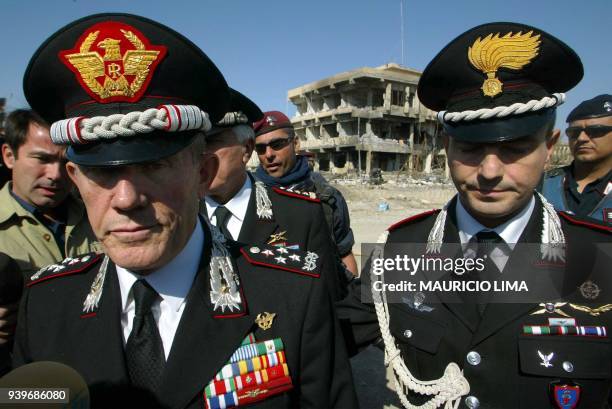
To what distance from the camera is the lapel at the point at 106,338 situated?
4.65ft

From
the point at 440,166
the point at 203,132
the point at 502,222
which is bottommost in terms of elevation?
the point at 502,222

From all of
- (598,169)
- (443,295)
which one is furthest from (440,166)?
(443,295)

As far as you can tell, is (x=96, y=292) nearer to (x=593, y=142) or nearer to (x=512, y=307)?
(x=512, y=307)

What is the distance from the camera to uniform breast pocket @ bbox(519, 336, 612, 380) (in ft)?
5.38

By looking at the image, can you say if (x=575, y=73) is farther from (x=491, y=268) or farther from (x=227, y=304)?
(x=227, y=304)

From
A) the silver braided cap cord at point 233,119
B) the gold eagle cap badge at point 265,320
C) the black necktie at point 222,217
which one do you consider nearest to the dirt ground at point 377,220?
the black necktie at point 222,217

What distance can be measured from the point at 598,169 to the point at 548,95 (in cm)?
262

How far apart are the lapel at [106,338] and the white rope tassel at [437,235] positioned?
61.0 inches

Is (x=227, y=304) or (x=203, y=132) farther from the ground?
(x=203, y=132)

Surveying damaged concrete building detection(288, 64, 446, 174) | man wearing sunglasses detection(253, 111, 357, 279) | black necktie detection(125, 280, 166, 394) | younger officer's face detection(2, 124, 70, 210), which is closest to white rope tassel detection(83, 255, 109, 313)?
black necktie detection(125, 280, 166, 394)

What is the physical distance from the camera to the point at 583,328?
1.70 meters

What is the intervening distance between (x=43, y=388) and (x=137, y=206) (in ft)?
2.00

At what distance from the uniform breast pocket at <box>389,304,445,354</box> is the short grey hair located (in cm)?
187

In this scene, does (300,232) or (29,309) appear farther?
(300,232)
